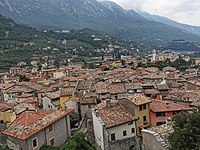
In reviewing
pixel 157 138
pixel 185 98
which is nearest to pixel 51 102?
pixel 185 98

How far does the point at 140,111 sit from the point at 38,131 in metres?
12.2

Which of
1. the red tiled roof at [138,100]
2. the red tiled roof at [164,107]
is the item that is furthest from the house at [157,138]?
the red tiled roof at [164,107]

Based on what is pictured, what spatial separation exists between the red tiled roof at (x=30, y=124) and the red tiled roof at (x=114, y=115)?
4.13 meters

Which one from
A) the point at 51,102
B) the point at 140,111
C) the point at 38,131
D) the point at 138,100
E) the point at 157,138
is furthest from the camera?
the point at 51,102

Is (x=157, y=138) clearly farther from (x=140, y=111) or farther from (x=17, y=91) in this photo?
(x=17, y=91)

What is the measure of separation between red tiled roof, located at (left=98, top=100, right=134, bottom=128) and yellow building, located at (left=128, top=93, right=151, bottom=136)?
1.18 meters

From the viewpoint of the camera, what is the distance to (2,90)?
67.7 metres

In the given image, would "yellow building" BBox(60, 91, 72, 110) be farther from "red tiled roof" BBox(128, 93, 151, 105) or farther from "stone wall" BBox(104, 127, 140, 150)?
"stone wall" BBox(104, 127, 140, 150)

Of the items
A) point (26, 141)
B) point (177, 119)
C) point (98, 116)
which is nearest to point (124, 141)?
point (98, 116)

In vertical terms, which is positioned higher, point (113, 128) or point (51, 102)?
point (113, 128)

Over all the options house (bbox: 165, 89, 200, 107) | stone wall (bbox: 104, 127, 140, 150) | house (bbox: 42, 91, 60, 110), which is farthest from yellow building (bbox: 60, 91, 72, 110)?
stone wall (bbox: 104, 127, 140, 150)

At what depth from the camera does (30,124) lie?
26750mm

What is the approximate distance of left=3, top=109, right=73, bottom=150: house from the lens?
83.6 ft

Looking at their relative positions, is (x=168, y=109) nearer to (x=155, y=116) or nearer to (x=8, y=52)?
(x=155, y=116)
